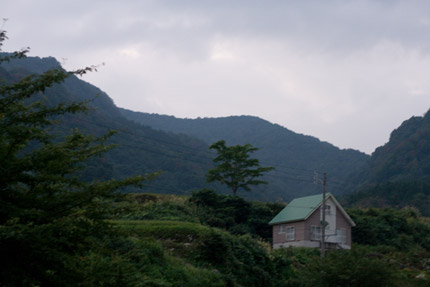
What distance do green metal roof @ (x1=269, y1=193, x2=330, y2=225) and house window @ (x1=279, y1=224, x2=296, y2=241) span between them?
75 cm

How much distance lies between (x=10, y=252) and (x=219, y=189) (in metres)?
78.5

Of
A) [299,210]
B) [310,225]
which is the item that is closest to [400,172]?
[299,210]

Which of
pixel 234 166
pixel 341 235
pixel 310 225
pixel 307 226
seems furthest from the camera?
pixel 234 166

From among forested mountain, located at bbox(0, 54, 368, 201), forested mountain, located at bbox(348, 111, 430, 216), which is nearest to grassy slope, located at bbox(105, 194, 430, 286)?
forested mountain, located at bbox(0, 54, 368, 201)

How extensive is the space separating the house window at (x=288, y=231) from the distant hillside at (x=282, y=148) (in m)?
64.8

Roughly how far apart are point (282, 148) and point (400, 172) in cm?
4441

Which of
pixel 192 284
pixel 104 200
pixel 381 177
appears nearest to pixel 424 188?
pixel 381 177

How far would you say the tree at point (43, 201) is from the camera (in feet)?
24.2

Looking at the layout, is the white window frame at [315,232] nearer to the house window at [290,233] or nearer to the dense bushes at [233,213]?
the house window at [290,233]

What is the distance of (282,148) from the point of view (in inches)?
5694

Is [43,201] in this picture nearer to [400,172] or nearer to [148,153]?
[148,153]

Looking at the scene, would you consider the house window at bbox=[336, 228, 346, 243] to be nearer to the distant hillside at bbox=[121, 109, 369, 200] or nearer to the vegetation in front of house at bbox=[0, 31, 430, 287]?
the vegetation in front of house at bbox=[0, 31, 430, 287]

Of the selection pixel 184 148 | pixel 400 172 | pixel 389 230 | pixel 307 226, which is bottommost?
pixel 389 230

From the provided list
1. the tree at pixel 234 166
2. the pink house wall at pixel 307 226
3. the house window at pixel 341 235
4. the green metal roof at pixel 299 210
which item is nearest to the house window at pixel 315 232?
the pink house wall at pixel 307 226
